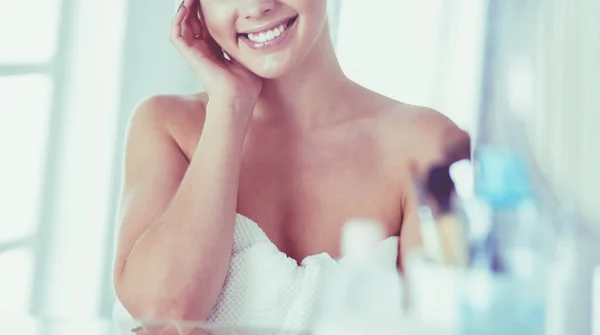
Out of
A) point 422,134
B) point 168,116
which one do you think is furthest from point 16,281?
point 422,134

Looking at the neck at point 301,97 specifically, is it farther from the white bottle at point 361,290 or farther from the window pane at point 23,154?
the window pane at point 23,154

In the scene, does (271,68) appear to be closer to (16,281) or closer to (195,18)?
(195,18)

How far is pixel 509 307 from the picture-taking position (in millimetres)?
679

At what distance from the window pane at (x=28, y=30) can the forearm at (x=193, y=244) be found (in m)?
0.23

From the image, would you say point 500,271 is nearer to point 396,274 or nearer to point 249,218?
point 396,274

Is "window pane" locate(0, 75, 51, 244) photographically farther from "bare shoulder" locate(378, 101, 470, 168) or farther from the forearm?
"bare shoulder" locate(378, 101, 470, 168)

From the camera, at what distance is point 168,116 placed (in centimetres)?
78

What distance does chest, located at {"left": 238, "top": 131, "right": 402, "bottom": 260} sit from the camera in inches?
29.1

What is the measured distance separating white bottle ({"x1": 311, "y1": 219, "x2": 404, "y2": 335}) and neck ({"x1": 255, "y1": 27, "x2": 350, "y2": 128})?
0.43 ft

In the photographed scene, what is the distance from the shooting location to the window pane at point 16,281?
79 cm

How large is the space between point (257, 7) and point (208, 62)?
81 mm

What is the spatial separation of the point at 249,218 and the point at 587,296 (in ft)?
1.11

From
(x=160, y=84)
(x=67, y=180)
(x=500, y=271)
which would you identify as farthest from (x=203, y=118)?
(x=500, y=271)

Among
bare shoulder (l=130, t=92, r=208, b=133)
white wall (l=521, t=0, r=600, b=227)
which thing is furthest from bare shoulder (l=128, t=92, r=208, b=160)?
white wall (l=521, t=0, r=600, b=227)
